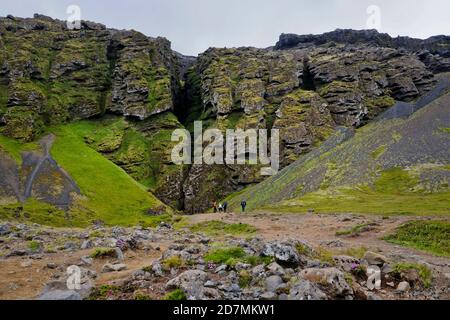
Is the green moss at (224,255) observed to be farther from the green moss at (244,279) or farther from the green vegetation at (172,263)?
the green moss at (244,279)

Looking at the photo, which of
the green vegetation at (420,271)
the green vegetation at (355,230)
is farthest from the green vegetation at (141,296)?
the green vegetation at (355,230)

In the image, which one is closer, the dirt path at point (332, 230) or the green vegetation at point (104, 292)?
the green vegetation at point (104, 292)

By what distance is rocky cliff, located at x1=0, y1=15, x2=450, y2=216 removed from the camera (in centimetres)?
14275

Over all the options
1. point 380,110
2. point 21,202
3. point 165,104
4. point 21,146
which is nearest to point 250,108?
point 165,104

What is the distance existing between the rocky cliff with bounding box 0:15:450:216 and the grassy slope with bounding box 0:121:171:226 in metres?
12.8

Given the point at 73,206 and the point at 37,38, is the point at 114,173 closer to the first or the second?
the point at 73,206

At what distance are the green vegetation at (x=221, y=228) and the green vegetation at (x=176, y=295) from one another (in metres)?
32.8

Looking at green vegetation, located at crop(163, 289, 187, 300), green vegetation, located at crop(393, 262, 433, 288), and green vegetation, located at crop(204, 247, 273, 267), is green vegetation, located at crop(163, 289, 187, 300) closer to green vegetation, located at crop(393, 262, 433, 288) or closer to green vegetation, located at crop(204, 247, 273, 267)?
green vegetation, located at crop(204, 247, 273, 267)

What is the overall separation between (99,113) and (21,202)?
8670cm

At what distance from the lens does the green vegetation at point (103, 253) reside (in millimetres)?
21641

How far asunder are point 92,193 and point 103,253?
87324 millimetres

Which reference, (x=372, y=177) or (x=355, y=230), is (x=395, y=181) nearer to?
(x=372, y=177)

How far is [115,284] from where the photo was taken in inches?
607

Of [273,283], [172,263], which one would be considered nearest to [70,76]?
[172,263]
